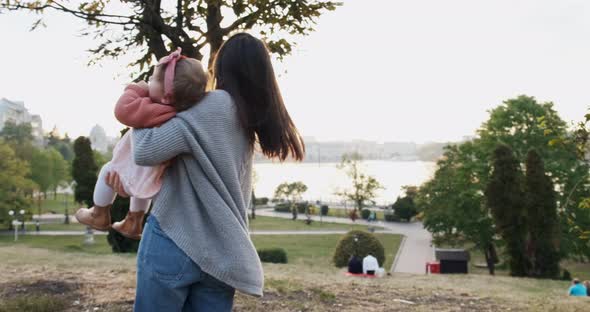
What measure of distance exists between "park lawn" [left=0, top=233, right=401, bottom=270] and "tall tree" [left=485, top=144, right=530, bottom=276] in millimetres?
5930

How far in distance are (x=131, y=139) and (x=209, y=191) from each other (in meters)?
0.34

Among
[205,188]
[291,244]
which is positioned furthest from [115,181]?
[291,244]

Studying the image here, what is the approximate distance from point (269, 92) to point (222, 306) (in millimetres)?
788

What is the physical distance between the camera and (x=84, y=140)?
800 inches

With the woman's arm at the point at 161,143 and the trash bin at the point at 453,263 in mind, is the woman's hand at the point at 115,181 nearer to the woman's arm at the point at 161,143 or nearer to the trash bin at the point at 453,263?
the woman's arm at the point at 161,143

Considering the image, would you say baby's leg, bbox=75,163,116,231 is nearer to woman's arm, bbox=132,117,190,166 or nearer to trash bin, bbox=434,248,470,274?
woman's arm, bbox=132,117,190,166

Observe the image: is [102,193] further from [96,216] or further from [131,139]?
[131,139]

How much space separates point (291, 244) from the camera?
29406 mm

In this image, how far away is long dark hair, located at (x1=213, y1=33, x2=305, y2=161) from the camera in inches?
78.3

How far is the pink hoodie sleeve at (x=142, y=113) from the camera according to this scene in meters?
1.86

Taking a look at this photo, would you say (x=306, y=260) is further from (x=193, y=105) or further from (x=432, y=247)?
(x=193, y=105)

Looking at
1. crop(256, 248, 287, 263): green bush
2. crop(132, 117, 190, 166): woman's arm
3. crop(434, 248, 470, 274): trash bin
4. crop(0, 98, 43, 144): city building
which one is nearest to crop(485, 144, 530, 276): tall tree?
crop(434, 248, 470, 274): trash bin

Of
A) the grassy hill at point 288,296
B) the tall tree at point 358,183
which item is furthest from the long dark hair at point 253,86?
the tall tree at point 358,183

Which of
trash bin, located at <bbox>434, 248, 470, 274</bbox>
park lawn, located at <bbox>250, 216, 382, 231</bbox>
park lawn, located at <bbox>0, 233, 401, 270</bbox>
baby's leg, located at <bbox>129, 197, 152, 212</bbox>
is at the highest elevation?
baby's leg, located at <bbox>129, 197, 152, 212</bbox>
